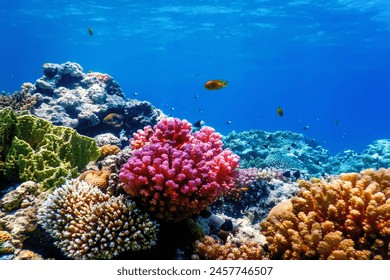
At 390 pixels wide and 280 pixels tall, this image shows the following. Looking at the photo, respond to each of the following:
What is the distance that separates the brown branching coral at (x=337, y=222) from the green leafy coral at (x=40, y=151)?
3.47 m

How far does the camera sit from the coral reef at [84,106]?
1219cm

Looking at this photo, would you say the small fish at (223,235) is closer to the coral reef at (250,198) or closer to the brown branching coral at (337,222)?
the brown branching coral at (337,222)

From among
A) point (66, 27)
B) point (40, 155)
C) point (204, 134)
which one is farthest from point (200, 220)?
point (66, 27)

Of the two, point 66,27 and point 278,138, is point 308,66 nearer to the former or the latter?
point 66,27

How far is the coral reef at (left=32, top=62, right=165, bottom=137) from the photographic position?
1219cm

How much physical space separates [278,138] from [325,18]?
2814cm

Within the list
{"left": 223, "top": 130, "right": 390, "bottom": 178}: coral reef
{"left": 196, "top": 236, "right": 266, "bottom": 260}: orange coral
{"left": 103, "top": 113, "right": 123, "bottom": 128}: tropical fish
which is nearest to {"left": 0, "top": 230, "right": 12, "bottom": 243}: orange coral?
{"left": 196, "top": 236, "right": 266, "bottom": 260}: orange coral

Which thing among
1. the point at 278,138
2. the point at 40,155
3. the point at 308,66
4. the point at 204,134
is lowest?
the point at 278,138

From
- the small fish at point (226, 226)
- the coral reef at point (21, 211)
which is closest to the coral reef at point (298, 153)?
the small fish at point (226, 226)

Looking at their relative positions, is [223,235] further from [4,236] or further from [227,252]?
[4,236]

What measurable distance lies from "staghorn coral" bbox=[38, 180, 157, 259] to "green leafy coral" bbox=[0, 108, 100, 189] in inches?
42.1

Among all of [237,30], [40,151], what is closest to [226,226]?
[40,151]

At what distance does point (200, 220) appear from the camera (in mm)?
4781

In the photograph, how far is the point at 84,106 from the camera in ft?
43.9
